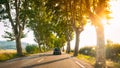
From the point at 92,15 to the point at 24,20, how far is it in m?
23.6

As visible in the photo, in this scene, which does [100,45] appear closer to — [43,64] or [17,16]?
[43,64]

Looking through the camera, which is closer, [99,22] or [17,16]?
[99,22]

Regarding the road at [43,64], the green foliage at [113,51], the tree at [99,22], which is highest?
the tree at [99,22]

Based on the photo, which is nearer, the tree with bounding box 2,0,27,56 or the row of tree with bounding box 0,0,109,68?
the row of tree with bounding box 0,0,109,68

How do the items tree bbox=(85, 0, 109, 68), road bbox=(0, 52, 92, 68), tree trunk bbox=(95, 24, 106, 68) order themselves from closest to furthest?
road bbox=(0, 52, 92, 68) < tree bbox=(85, 0, 109, 68) < tree trunk bbox=(95, 24, 106, 68)

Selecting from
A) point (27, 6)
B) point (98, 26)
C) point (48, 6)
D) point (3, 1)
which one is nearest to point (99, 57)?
point (98, 26)

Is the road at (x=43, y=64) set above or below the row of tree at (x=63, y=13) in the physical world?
below

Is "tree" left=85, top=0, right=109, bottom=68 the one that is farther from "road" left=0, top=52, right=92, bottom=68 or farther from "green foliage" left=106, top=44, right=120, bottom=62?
"green foliage" left=106, top=44, right=120, bottom=62

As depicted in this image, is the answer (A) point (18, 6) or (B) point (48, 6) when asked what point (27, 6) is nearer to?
(A) point (18, 6)

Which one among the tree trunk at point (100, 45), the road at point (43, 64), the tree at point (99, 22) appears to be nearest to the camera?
the road at point (43, 64)

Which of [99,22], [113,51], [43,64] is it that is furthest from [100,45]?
[113,51]

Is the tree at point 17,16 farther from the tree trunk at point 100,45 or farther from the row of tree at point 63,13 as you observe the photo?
the tree trunk at point 100,45

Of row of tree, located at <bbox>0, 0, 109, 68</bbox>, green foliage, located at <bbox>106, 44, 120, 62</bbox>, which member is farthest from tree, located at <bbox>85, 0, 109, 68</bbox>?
green foliage, located at <bbox>106, 44, 120, 62</bbox>

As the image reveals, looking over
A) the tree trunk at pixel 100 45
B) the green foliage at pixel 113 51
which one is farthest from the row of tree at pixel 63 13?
the green foliage at pixel 113 51
